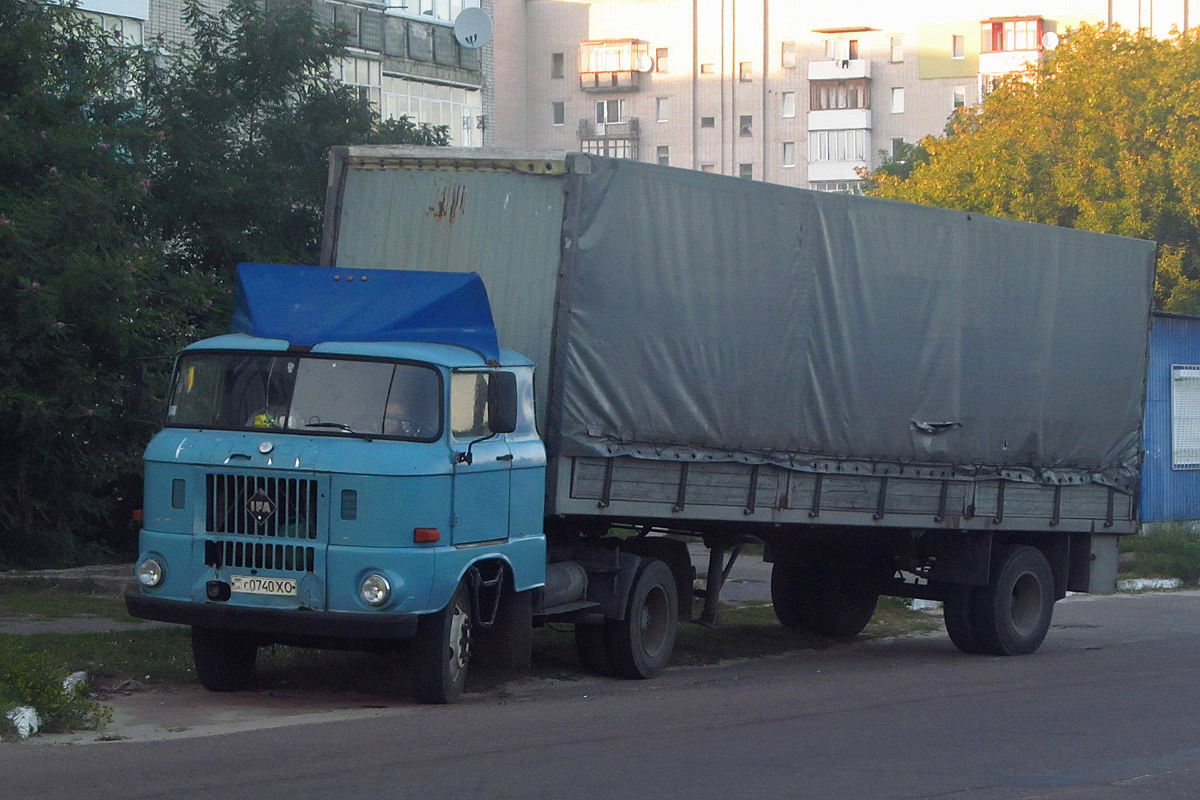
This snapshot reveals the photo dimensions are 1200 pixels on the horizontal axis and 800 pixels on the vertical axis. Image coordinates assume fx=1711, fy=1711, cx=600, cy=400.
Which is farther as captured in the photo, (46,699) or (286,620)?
(286,620)

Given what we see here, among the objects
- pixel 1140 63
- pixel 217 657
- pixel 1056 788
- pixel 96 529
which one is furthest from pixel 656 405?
pixel 1140 63

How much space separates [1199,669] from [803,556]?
3315mm

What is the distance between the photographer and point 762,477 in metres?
12.2

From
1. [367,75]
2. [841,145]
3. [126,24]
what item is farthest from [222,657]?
[841,145]

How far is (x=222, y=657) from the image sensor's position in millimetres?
10422

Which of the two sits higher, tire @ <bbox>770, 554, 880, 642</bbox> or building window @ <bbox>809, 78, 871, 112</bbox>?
building window @ <bbox>809, 78, 871, 112</bbox>

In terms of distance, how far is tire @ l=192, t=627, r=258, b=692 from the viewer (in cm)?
1033

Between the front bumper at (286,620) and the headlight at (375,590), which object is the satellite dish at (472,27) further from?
the headlight at (375,590)

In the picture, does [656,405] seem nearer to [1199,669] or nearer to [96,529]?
[1199,669]

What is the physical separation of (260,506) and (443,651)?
1.35 m

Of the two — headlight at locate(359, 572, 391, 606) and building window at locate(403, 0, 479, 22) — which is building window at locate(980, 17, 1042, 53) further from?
headlight at locate(359, 572, 391, 606)

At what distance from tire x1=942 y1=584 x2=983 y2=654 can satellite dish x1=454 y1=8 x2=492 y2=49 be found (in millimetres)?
25086

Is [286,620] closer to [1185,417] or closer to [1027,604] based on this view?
[1027,604]

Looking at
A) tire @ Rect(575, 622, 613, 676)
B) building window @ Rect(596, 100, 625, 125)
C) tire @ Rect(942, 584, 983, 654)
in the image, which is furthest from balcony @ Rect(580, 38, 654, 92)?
tire @ Rect(575, 622, 613, 676)
